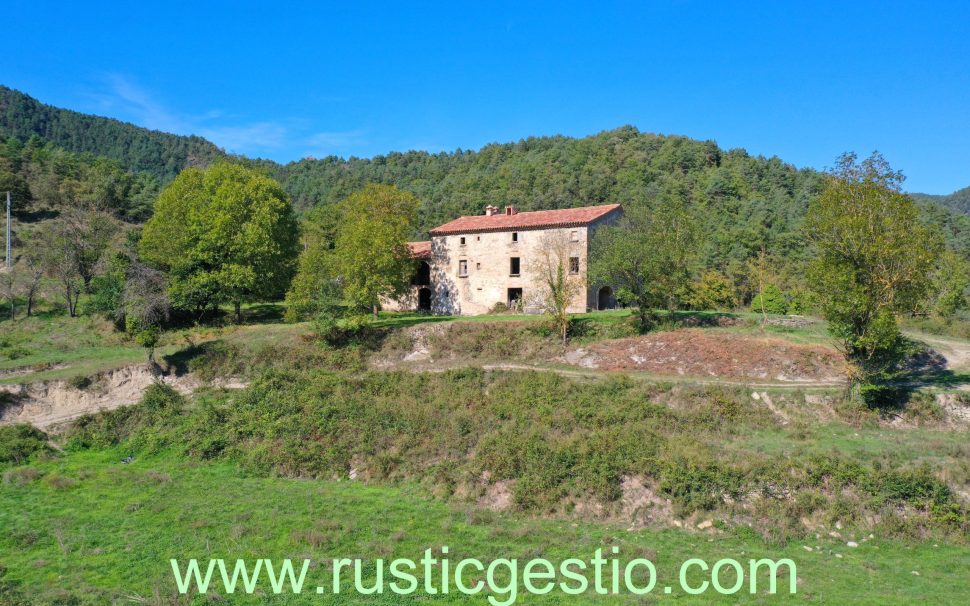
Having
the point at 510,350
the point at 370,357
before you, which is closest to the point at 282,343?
the point at 370,357

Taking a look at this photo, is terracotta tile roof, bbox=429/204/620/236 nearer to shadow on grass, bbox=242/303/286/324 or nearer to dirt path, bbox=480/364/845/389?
shadow on grass, bbox=242/303/286/324

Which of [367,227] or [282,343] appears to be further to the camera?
[367,227]

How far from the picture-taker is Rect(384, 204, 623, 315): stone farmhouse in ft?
135

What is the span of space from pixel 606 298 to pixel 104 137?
498 feet

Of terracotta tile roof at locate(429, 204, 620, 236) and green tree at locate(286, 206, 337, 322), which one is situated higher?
terracotta tile roof at locate(429, 204, 620, 236)

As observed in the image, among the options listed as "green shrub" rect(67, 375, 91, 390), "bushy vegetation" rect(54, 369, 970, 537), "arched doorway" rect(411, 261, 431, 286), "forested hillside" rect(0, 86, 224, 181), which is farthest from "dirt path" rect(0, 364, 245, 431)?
"forested hillside" rect(0, 86, 224, 181)

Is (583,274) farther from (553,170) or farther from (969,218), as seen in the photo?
(969,218)

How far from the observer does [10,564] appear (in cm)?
1555

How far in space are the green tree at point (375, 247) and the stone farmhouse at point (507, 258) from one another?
3.76 m

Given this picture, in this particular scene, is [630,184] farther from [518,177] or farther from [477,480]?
[477,480]

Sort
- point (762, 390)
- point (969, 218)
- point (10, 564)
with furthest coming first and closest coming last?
point (969, 218) → point (762, 390) → point (10, 564)

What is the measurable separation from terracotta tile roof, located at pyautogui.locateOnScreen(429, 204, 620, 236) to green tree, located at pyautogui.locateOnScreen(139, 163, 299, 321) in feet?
41.5

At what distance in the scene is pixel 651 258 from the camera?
106 feet

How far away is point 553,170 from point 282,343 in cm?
7824
